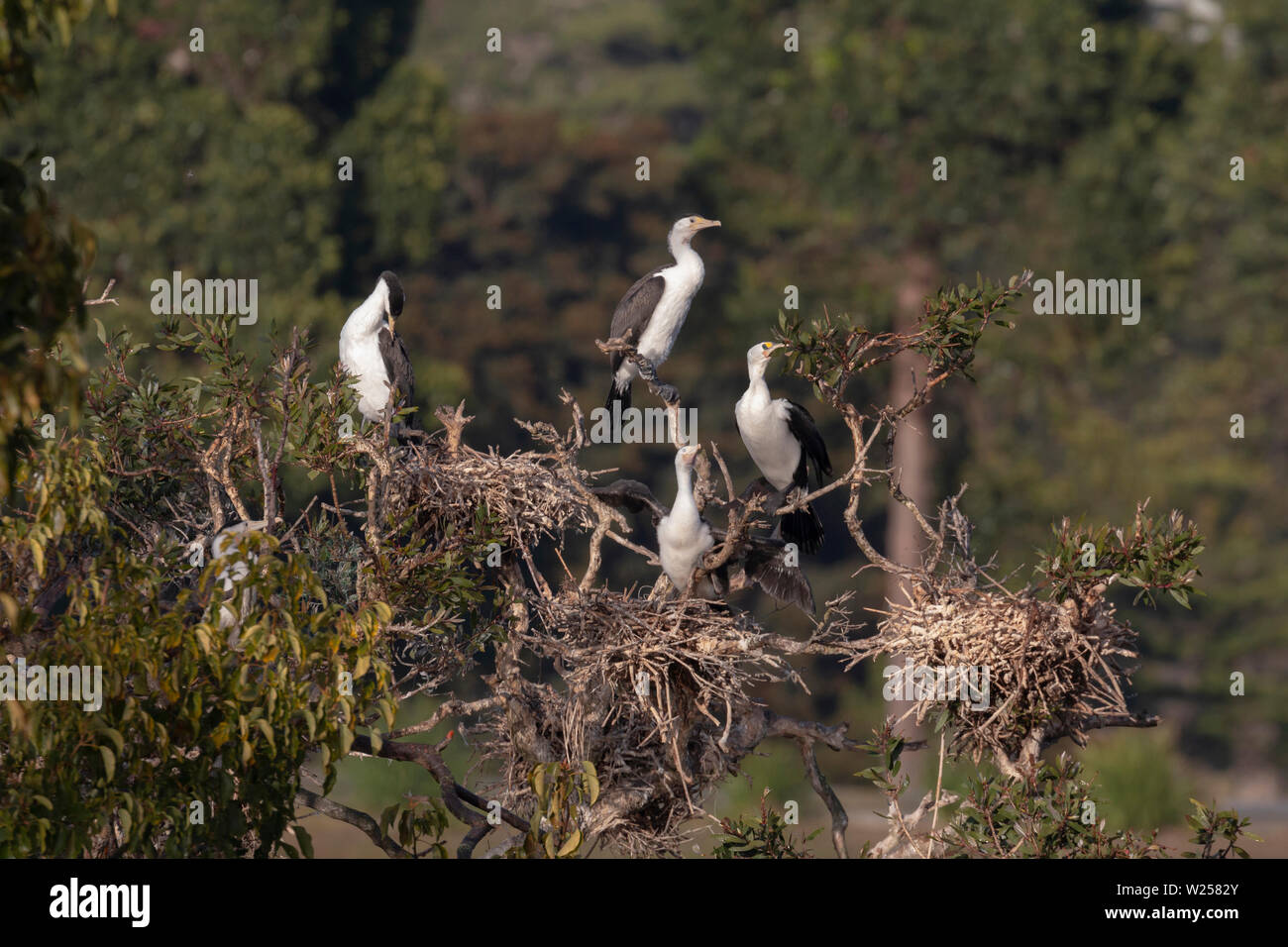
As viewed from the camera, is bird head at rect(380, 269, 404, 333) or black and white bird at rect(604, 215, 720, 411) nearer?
bird head at rect(380, 269, 404, 333)

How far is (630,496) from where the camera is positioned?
9.31 metres

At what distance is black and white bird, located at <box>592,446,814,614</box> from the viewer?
29.8 ft

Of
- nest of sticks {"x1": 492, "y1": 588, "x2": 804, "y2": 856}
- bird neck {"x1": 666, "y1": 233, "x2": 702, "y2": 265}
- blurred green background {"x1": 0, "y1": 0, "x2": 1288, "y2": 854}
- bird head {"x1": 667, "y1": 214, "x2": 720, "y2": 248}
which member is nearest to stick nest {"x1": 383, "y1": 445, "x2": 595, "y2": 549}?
nest of sticks {"x1": 492, "y1": 588, "x2": 804, "y2": 856}

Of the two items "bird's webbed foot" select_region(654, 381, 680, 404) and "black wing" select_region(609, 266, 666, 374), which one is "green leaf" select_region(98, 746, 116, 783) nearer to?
"bird's webbed foot" select_region(654, 381, 680, 404)

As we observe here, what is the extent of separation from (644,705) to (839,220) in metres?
19.9

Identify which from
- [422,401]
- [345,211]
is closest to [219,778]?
[422,401]

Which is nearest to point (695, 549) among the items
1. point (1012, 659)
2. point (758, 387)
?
point (758, 387)

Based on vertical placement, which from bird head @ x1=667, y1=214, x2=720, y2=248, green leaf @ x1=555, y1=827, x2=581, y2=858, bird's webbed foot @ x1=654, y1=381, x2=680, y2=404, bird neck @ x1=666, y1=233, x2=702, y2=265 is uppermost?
bird head @ x1=667, y1=214, x2=720, y2=248

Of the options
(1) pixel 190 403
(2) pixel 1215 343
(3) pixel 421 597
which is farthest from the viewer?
(2) pixel 1215 343

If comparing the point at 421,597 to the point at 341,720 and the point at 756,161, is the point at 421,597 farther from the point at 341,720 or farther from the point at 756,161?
the point at 756,161

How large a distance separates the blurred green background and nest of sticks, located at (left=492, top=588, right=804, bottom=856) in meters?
15.9

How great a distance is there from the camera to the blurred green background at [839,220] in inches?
1040
